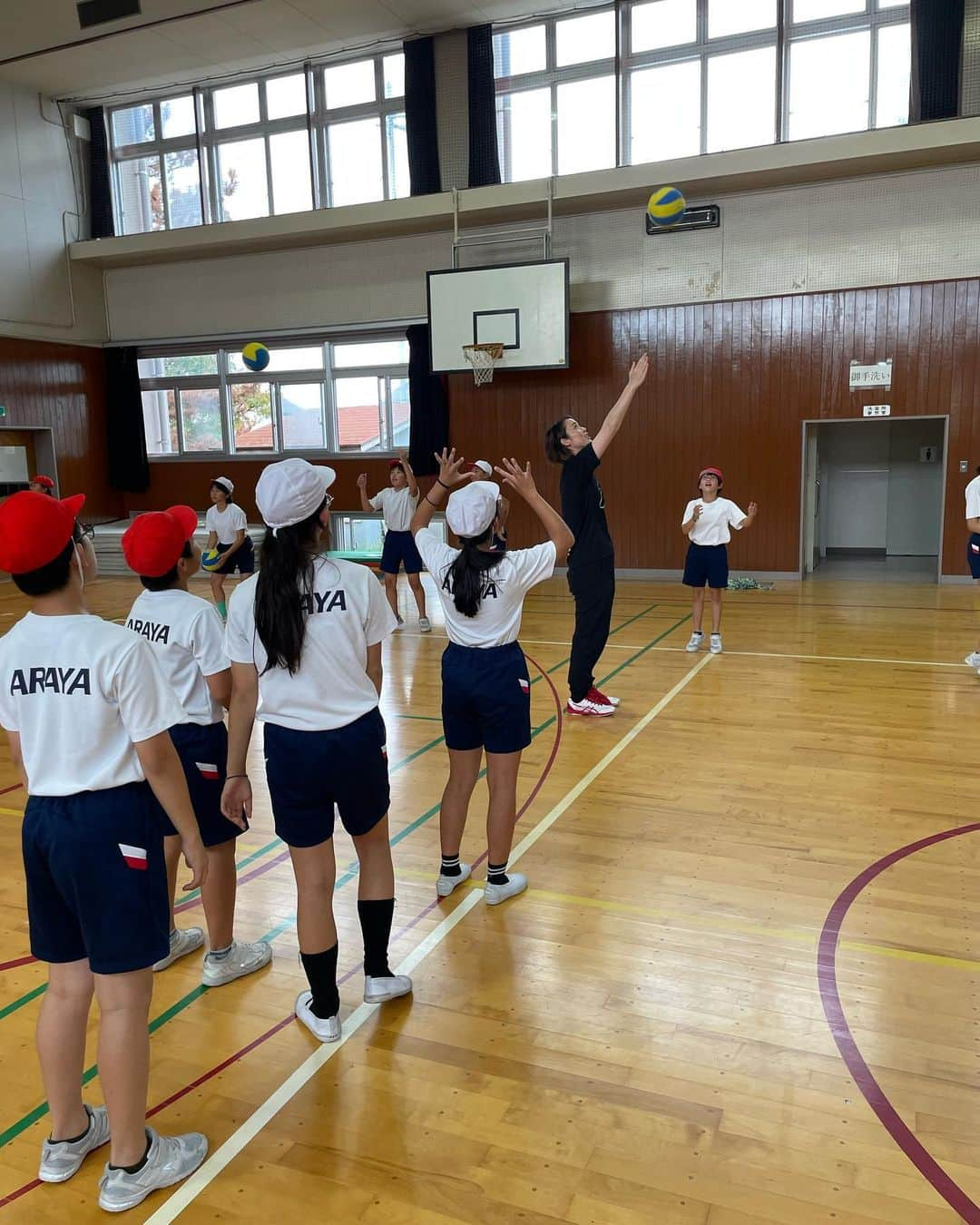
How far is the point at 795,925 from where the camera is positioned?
135 inches

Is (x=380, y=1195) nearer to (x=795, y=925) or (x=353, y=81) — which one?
(x=795, y=925)

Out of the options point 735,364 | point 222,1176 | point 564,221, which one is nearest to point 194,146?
point 564,221

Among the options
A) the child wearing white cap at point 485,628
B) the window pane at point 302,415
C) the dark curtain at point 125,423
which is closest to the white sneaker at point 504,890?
the child wearing white cap at point 485,628

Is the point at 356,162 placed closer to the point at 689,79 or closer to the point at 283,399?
the point at 283,399

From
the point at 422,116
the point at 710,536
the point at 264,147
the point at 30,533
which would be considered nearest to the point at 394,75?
the point at 422,116

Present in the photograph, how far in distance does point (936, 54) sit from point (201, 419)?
12090 mm

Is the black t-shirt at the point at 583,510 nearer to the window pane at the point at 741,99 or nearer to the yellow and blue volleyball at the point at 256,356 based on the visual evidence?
the window pane at the point at 741,99

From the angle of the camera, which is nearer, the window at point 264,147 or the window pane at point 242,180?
the window at point 264,147

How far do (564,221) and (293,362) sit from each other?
508cm

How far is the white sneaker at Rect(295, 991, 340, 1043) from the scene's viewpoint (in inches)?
110

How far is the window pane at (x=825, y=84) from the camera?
11367 millimetres

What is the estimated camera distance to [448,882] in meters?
3.75

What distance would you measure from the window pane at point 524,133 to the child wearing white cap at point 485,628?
11203 mm

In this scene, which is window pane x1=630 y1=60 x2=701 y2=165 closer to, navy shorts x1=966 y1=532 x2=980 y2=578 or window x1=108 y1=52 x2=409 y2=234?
window x1=108 y1=52 x2=409 y2=234
